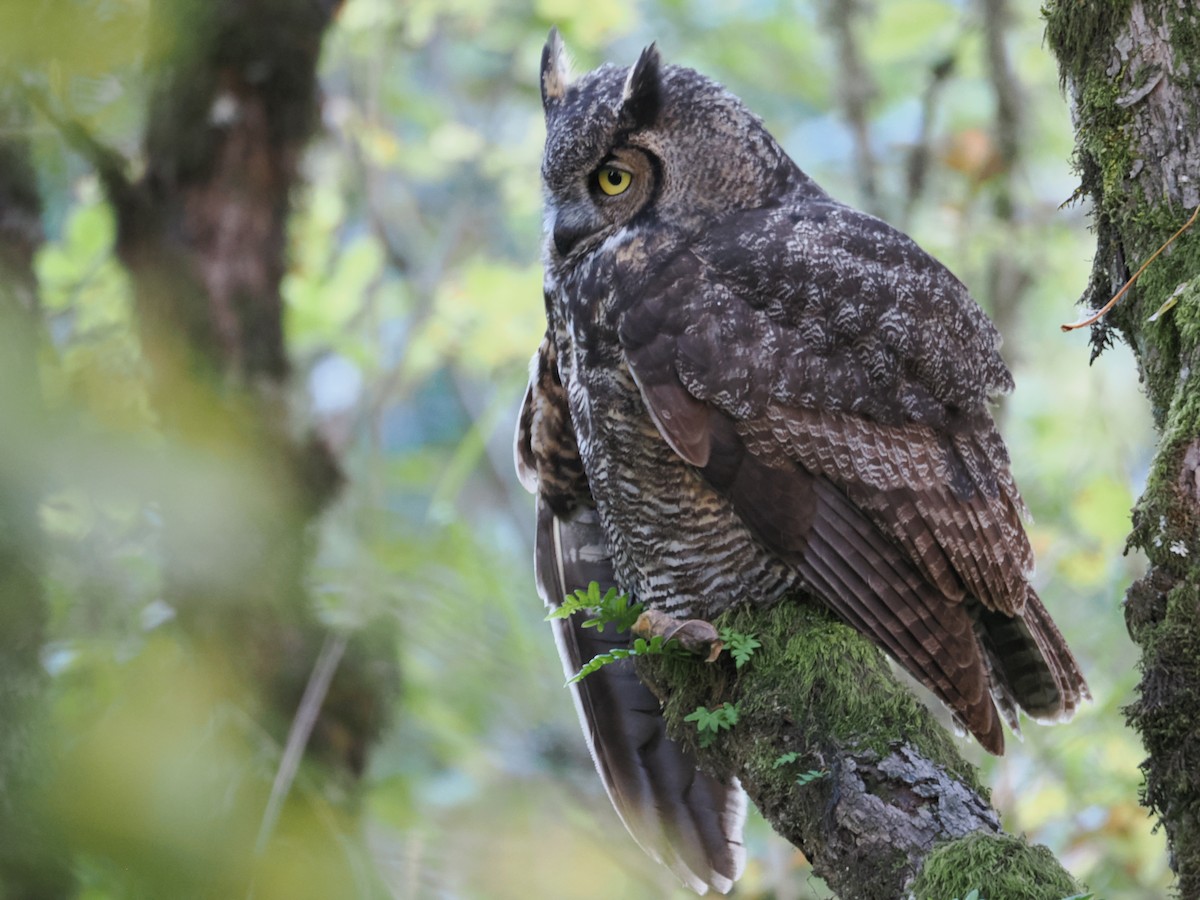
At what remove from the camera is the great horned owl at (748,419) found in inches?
96.7

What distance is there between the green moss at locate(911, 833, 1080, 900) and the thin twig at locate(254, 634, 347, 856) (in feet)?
6.01

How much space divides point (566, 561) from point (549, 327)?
2.13 feet

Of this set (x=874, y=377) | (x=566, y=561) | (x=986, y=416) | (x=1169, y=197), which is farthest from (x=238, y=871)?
(x=1169, y=197)

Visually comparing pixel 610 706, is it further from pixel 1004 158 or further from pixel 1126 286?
pixel 1004 158

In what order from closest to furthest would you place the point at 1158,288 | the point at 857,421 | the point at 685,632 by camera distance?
1. the point at 1158,288
2. the point at 685,632
3. the point at 857,421

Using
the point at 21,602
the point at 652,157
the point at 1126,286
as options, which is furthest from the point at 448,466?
the point at 1126,286

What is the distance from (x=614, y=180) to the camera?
2.77 meters

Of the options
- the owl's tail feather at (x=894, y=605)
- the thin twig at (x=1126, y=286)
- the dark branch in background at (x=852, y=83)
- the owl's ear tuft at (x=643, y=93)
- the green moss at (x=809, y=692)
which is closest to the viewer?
the thin twig at (x=1126, y=286)

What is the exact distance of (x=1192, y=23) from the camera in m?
1.96

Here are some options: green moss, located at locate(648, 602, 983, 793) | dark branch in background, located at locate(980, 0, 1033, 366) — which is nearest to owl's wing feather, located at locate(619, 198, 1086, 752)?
green moss, located at locate(648, 602, 983, 793)

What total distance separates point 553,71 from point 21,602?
75.6 inches

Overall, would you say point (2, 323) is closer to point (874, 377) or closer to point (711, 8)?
point (874, 377)

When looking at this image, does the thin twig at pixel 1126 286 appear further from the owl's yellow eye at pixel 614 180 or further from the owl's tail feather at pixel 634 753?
the owl's tail feather at pixel 634 753

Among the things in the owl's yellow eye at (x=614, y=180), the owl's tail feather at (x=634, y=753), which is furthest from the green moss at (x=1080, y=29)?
the owl's tail feather at (x=634, y=753)
